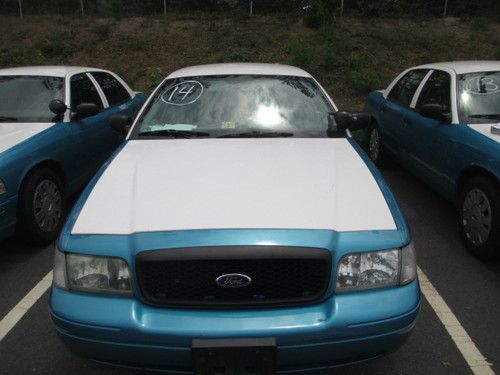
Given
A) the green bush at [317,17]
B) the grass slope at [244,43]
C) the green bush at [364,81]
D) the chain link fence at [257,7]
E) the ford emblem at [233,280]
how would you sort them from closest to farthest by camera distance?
the ford emblem at [233,280]
the green bush at [364,81]
the grass slope at [244,43]
the green bush at [317,17]
the chain link fence at [257,7]

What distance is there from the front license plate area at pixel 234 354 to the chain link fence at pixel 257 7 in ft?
56.2

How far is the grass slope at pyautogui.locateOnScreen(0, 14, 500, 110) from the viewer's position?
1359 centimetres

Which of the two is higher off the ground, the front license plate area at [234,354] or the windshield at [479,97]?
the windshield at [479,97]

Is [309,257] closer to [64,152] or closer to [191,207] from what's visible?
[191,207]

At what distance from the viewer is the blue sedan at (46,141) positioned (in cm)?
393

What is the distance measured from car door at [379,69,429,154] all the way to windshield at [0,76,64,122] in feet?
12.4

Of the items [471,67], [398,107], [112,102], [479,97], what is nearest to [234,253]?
[479,97]

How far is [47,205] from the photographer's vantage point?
429cm

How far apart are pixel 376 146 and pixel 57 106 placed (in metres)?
4.12

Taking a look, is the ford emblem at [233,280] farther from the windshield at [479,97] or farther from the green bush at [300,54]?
the green bush at [300,54]

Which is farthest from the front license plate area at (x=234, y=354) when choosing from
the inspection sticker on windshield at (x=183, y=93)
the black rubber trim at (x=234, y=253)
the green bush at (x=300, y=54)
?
the green bush at (x=300, y=54)

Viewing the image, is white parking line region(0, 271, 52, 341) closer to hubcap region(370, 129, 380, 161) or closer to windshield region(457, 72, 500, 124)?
windshield region(457, 72, 500, 124)

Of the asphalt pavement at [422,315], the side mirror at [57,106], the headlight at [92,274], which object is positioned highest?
the side mirror at [57,106]

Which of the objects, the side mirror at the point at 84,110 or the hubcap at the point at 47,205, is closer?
the hubcap at the point at 47,205
